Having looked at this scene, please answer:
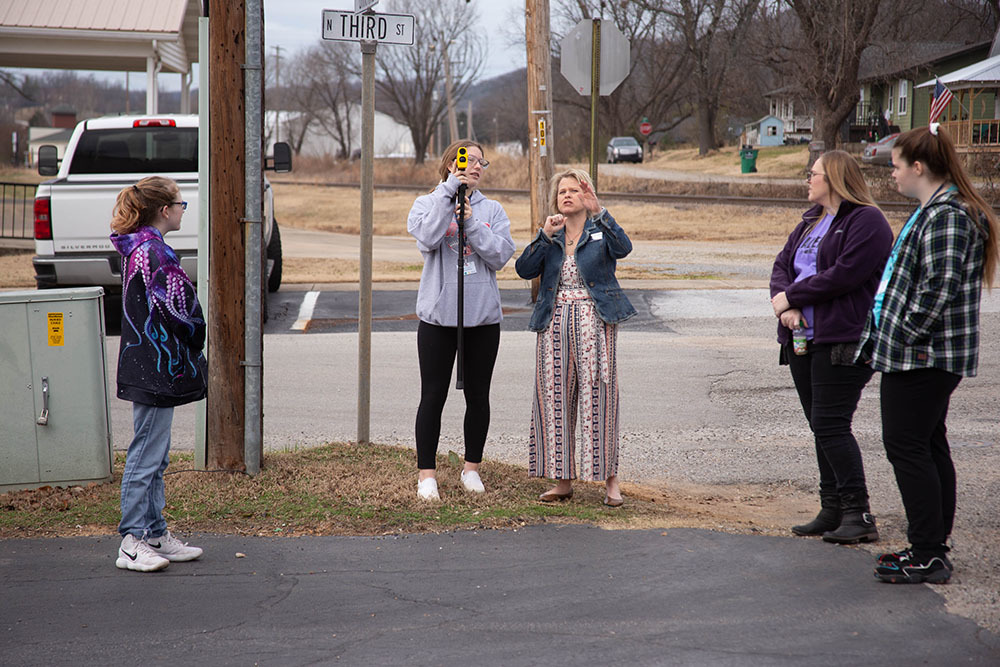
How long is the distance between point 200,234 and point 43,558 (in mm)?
1854

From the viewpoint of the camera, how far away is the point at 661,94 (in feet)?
230

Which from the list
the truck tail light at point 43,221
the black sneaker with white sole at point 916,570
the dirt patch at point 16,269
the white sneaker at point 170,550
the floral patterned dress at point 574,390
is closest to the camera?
the black sneaker with white sole at point 916,570

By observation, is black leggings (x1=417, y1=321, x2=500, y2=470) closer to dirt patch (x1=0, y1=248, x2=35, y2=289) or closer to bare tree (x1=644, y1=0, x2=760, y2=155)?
dirt patch (x1=0, y1=248, x2=35, y2=289)

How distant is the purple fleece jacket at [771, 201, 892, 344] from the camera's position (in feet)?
15.6

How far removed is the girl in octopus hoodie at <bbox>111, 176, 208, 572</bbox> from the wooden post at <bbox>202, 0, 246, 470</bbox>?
2.89 ft

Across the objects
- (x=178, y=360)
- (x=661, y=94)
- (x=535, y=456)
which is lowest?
(x=535, y=456)

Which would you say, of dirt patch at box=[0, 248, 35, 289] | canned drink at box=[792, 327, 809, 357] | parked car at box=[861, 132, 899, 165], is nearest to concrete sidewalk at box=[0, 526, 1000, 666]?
canned drink at box=[792, 327, 809, 357]

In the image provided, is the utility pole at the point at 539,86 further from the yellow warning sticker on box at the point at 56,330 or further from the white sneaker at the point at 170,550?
the white sneaker at the point at 170,550

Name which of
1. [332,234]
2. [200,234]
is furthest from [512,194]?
[200,234]

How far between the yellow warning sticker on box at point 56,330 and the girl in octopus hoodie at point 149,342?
1.22 m

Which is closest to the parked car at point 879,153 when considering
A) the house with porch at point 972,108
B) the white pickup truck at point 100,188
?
the house with porch at point 972,108

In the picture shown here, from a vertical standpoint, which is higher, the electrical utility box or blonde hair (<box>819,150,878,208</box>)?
blonde hair (<box>819,150,878,208</box>)

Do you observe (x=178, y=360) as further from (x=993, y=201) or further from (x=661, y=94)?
(x=661, y=94)

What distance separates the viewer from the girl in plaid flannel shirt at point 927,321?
419 cm
